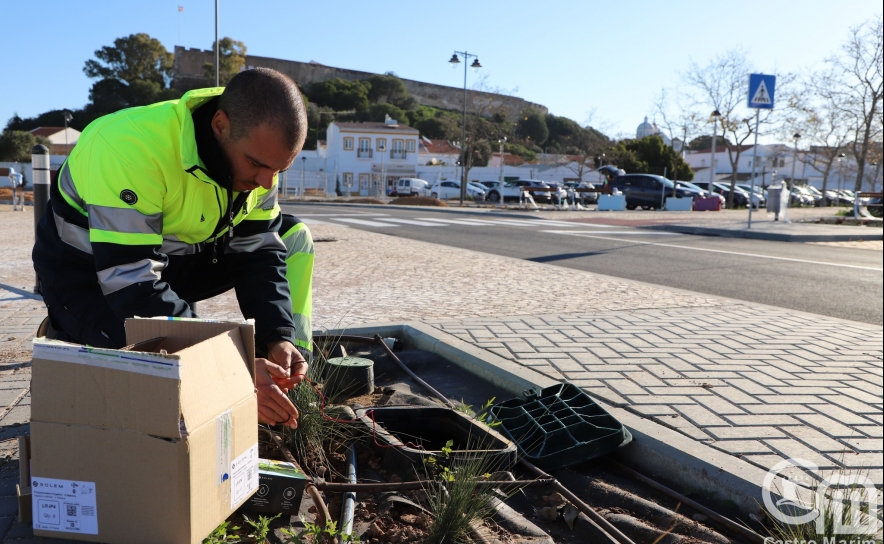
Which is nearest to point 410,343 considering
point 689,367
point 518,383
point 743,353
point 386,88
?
point 518,383

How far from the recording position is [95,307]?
9.11 ft

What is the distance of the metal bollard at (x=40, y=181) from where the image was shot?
6.52 metres

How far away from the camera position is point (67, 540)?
217 centimetres

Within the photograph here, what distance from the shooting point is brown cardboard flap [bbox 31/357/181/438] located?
1.87 m

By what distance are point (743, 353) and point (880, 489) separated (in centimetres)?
203

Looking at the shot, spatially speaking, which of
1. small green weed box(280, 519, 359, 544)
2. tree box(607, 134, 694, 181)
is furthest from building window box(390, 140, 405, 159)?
small green weed box(280, 519, 359, 544)

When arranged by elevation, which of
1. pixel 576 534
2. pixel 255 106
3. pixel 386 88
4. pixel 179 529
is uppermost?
pixel 386 88

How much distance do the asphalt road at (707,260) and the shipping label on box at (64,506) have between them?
6507 millimetres

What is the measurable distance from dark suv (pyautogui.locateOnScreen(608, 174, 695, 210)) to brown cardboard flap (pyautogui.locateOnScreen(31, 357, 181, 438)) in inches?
1401

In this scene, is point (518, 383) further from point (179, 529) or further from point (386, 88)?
point (386, 88)

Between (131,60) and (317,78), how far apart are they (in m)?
29.6

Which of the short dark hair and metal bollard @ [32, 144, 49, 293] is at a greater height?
the short dark hair

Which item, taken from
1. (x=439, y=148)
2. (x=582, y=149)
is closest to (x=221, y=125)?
(x=582, y=149)

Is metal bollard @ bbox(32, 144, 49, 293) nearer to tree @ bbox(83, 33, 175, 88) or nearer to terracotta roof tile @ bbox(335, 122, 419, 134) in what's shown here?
terracotta roof tile @ bbox(335, 122, 419, 134)
